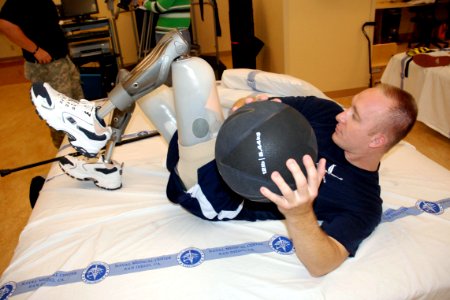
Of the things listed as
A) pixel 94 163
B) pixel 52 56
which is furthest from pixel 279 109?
pixel 52 56

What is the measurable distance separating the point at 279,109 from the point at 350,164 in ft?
1.53

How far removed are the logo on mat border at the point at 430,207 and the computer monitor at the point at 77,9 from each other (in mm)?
4274

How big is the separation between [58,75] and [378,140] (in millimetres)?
2365

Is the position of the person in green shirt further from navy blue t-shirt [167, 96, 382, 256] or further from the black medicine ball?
the black medicine ball

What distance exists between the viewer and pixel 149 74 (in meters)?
1.36

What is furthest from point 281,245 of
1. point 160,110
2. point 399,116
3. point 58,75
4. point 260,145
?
point 58,75

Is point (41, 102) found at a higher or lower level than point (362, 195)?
higher

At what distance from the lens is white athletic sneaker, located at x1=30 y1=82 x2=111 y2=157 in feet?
4.54

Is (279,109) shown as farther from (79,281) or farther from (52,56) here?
(52,56)

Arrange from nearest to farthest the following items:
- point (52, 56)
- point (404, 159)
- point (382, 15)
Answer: point (404, 159)
point (52, 56)
point (382, 15)

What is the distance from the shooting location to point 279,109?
0.97 m

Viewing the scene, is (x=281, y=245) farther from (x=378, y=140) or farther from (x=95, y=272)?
(x=95, y=272)

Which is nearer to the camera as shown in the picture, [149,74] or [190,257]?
[190,257]

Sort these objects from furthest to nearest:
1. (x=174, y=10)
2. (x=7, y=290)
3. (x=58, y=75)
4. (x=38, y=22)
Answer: (x=174, y=10) → (x=58, y=75) → (x=38, y=22) → (x=7, y=290)
